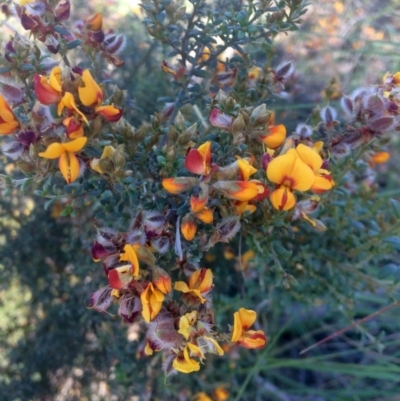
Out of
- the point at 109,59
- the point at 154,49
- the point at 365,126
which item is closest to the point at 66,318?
the point at 109,59

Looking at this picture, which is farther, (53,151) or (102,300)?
(102,300)

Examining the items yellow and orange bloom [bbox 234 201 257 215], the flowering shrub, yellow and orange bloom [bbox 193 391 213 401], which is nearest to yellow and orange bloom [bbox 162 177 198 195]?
the flowering shrub

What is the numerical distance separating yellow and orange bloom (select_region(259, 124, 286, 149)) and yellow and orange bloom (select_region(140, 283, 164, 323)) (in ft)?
1.29

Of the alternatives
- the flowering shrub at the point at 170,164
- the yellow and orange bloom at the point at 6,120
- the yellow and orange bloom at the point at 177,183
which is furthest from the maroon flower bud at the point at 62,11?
the yellow and orange bloom at the point at 177,183

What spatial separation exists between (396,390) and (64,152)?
1838 millimetres

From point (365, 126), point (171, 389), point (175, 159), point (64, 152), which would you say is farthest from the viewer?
point (171, 389)

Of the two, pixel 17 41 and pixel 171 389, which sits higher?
pixel 17 41

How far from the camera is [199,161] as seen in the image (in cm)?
92

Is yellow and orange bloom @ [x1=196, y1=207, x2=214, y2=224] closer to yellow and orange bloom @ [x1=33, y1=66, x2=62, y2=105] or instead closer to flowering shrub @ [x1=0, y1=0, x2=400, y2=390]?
flowering shrub @ [x1=0, y1=0, x2=400, y2=390]

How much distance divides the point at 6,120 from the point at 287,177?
1.91ft

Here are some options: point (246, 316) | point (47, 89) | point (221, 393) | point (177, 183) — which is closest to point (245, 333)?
point (246, 316)

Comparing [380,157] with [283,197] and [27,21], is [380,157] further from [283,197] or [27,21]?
[27,21]

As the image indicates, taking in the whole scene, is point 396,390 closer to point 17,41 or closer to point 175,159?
point 175,159

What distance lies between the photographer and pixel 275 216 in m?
1.14
